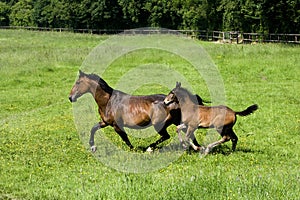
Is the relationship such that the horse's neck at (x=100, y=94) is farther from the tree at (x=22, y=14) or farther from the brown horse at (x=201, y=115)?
the tree at (x=22, y=14)

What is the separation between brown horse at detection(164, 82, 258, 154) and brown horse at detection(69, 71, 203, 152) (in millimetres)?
293

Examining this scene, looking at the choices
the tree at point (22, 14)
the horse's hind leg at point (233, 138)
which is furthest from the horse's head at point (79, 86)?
the tree at point (22, 14)

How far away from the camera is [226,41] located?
6719 centimetres

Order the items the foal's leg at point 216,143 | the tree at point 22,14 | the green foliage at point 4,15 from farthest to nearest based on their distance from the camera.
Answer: the green foliage at point 4,15 → the tree at point 22,14 → the foal's leg at point 216,143

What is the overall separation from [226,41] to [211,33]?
1015cm

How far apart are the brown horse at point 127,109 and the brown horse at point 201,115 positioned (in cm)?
29

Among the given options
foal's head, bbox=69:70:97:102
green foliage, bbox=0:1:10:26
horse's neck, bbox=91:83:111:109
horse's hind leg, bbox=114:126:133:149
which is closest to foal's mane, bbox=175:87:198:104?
horse's hind leg, bbox=114:126:133:149

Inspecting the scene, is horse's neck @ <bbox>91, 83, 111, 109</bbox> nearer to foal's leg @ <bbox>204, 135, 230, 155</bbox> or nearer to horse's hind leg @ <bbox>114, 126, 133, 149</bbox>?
horse's hind leg @ <bbox>114, 126, 133, 149</bbox>

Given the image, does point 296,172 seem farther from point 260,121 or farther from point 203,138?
point 260,121

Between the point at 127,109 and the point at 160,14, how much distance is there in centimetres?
8492

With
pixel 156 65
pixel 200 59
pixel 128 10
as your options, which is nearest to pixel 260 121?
pixel 156 65

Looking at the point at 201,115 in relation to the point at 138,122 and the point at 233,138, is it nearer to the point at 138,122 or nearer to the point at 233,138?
the point at 233,138

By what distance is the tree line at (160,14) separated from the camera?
59094 millimetres

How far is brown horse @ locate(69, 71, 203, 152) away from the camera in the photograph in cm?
1263
